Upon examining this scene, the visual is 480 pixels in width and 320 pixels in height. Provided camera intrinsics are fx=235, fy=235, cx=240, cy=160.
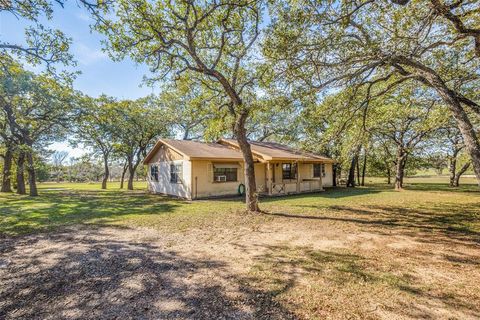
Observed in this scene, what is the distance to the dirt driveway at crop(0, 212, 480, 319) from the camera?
304cm

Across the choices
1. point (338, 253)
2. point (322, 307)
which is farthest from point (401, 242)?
point (322, 307)

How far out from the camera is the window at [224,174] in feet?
51.3

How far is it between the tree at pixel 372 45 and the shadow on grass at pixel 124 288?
5.89 metres

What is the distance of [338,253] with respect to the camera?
5039 millimetres

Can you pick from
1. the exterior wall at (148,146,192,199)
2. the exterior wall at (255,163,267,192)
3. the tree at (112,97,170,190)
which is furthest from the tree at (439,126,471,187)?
the tree at (112,97,170,190)

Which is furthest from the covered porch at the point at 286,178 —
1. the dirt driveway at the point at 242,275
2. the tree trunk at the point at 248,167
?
the dirt driveway at the point at 242,275

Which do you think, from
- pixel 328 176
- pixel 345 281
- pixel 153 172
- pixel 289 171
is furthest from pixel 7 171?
pixel 328 176

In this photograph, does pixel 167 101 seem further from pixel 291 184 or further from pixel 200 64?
pixel 200 64

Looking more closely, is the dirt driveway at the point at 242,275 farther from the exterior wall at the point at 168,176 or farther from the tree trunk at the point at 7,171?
the tree trunk at the point at 7,171

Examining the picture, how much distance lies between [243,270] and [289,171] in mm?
15273

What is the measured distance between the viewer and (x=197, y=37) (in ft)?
30.4

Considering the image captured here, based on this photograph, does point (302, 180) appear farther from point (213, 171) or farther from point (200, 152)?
point (200, 152)

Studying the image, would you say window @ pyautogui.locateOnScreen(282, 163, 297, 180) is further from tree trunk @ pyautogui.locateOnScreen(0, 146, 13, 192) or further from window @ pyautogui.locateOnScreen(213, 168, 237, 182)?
tree trunk @ pyautogui.locateOnScreen(0, 146, 13, 192)

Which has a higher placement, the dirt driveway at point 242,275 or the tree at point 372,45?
the tree at point 372,45
